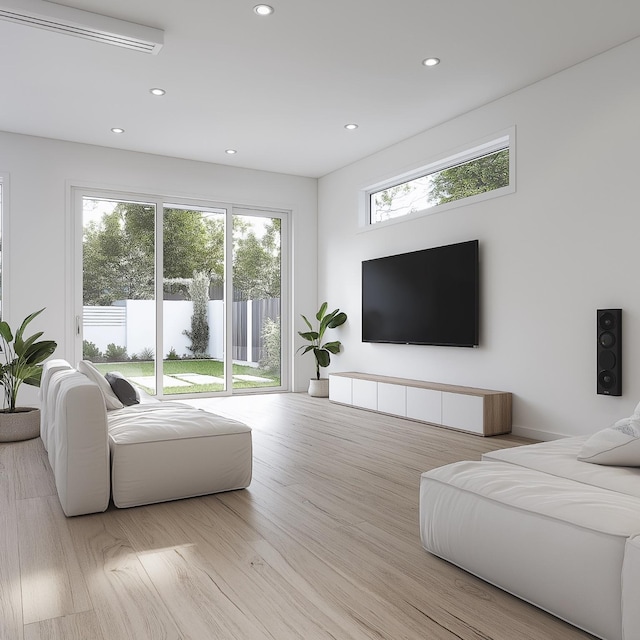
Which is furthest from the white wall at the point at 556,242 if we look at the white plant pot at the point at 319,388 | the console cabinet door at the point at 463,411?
the white plant pot at the point at 319,388

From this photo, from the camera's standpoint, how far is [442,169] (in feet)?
18.2

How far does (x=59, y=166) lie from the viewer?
5.86 meters

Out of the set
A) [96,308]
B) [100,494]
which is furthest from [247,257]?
[100,494]

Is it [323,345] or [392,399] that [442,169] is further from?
[323,345]

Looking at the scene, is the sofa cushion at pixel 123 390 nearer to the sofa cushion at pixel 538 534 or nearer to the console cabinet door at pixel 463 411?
the sofa cushion at pixel 538 534

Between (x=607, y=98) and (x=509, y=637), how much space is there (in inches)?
147

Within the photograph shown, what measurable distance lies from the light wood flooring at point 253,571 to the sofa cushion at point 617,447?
2.23 ft

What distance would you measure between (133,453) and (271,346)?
4.61m

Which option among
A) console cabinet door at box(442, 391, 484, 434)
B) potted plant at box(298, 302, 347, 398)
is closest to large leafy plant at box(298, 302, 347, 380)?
potted plant at box(298, 302, 347, 398)

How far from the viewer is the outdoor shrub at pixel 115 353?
20.3ft

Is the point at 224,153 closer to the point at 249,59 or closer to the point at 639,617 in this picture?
the point at 249,59

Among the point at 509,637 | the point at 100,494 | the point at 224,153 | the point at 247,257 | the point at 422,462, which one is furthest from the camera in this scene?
the point at 247,257

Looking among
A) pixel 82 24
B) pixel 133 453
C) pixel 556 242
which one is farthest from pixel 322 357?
pixel 82 24

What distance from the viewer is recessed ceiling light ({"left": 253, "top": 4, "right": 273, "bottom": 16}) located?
3389 mm
